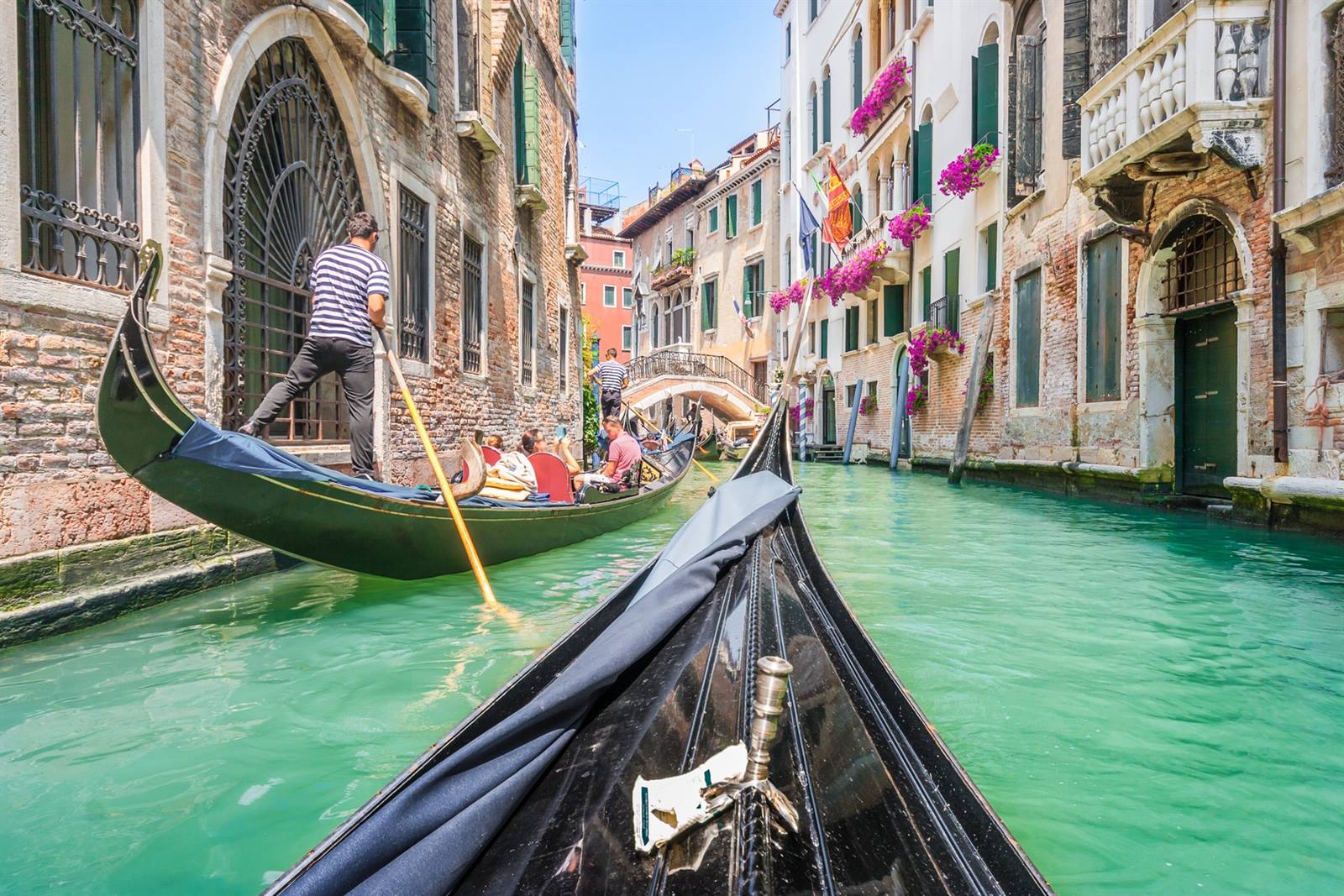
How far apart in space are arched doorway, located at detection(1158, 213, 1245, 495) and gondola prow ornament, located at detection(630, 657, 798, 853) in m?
6.19

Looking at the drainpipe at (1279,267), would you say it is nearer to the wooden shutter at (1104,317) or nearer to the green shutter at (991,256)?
the wooden shutter at (1104,317)

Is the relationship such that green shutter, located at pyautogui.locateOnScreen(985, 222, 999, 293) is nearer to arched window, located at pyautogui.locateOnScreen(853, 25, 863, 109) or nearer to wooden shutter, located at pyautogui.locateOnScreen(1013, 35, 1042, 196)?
wooden shutter, located at pyautogui.locateOnScreen(1013, 35, 1042, 196)

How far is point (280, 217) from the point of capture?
15.3ft

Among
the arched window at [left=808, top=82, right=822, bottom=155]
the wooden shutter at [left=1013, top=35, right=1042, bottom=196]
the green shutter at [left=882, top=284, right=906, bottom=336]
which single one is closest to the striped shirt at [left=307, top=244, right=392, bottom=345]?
the wooden shutter at [left=1013, top=35, right=1042, bottom=196]

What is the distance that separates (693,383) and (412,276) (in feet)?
47.7

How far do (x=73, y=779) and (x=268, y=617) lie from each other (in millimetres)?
1459

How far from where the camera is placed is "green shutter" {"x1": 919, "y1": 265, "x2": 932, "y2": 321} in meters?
12.6

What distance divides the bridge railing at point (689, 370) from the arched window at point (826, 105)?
18.2 ft

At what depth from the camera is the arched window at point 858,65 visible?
15391mm

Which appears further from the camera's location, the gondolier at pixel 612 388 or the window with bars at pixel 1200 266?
the gondolier at pixel 612 388

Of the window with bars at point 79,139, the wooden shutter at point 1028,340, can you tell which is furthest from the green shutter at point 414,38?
the wooden shutter at point 1028,340

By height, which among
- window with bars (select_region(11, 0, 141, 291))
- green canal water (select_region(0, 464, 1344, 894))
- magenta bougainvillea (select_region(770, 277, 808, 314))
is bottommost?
green canal water (select_region(0, 464, 1344, 894))

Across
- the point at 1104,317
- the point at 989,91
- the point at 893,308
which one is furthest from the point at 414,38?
the point at 893,308

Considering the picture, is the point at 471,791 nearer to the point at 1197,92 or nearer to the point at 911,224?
the point at 1197,92
